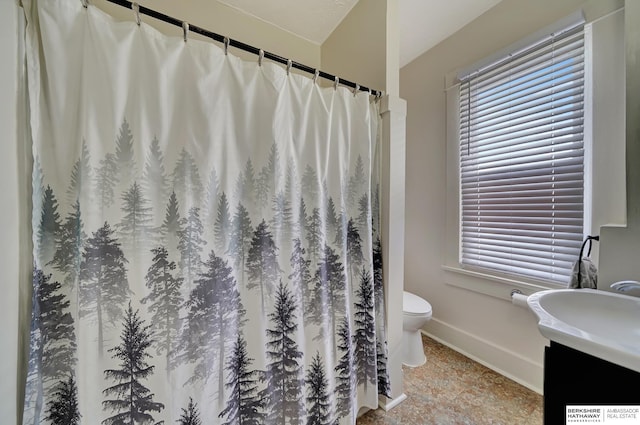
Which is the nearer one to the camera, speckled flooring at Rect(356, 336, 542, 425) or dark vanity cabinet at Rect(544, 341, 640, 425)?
dark vanity cabinet at Rect(544, 341, 640, 425)

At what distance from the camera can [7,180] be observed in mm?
653

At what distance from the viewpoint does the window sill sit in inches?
57.7

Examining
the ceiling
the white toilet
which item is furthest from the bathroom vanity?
the ceiling

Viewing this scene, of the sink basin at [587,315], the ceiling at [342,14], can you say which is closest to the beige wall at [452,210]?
the ceiling at [342,14]

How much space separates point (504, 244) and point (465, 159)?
2.23 ft

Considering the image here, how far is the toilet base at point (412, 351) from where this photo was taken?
1.70 meters

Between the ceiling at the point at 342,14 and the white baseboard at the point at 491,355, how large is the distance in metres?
2.36

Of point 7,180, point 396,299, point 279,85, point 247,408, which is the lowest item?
point 247,408

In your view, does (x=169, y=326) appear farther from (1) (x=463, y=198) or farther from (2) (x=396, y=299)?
(1) (x=463, y=198)

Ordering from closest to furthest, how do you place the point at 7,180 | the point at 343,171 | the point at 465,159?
the point at 7,180
the point at 343,171
the point at 465,159

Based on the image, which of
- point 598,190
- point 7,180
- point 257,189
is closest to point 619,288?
point 598,190

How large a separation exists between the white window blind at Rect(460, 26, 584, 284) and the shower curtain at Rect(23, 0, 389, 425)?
1.06 meters

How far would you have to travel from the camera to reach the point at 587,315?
92 cm

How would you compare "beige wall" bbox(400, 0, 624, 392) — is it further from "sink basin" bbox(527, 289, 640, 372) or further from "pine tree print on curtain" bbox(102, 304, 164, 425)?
"pine tree print on curtain" bbox(102, 304, 164, 425)
